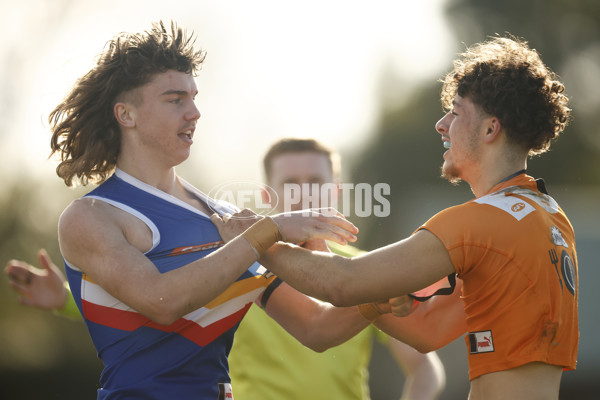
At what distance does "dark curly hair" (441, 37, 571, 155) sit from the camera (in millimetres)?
3742

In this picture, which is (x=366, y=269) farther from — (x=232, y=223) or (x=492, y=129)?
(x=492, y=129)

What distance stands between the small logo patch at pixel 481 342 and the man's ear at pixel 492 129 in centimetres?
90

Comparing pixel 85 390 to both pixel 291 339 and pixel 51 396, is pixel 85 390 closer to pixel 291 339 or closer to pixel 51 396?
pixel 51 396

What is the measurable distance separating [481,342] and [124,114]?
76.0 inches

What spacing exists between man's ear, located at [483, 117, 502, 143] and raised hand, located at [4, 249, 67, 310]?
8.73ft

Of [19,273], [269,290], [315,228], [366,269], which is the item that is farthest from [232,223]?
[19,273]

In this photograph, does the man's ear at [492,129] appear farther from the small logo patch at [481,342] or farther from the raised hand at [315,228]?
the small logo patch at [481,342]

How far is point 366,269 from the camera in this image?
11.6ft

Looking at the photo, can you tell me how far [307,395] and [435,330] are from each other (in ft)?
3.30

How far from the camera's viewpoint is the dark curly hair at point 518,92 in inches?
147

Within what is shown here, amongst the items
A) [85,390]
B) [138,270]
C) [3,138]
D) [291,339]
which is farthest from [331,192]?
[85,390]

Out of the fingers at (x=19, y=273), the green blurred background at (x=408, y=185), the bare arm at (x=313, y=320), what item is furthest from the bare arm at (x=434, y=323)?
the green blurred background at (x=408, y=185)

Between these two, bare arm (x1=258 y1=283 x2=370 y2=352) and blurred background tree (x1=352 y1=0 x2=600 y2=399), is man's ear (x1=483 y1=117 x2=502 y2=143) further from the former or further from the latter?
blurred background tree (x1=352 y1=0 x2=600 y2=399)

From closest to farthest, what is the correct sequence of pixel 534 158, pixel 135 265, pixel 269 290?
pixel 135 265
pixel 269 290
pixel 534 158
